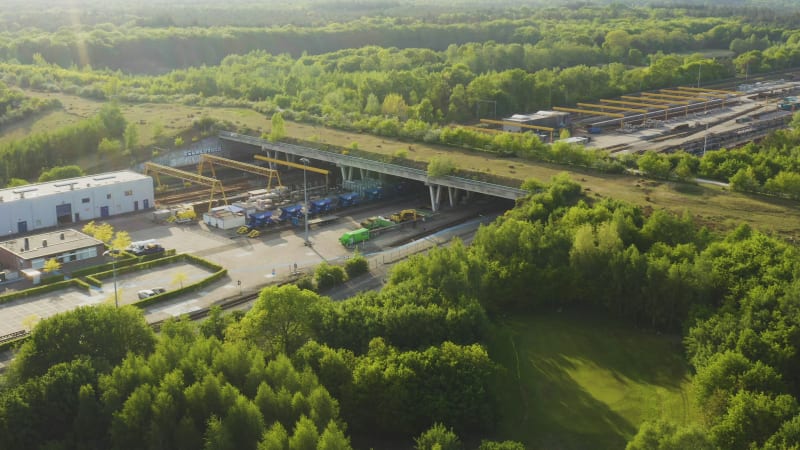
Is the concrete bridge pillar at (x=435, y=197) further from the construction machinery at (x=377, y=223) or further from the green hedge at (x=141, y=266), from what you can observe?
the green hedge at (x=141, y=266)

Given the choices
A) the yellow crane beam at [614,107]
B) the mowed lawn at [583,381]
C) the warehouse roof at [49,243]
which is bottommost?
the mowed lawn at [583,381]

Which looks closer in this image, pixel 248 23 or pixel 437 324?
pixel 437 324

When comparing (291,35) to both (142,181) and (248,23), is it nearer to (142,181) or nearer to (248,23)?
(248,23)

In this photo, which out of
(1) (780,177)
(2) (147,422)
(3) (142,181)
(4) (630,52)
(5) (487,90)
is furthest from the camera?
(4) (630,52)

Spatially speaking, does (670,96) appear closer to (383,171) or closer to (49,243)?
(383,171)

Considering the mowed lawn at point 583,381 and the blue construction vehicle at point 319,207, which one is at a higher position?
the blue construction vehicle at point 319,207

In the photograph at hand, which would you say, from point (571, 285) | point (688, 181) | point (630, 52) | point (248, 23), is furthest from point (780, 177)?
point (248, 23)

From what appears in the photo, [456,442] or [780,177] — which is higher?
[780,177]

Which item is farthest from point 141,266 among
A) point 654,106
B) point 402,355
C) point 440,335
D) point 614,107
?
point 654,106

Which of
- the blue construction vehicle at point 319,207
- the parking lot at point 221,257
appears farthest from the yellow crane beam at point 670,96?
the blue construction vehicle at point 319,207

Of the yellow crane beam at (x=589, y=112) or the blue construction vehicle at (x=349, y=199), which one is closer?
the blue construction vehicle at (x=349, y=199)
